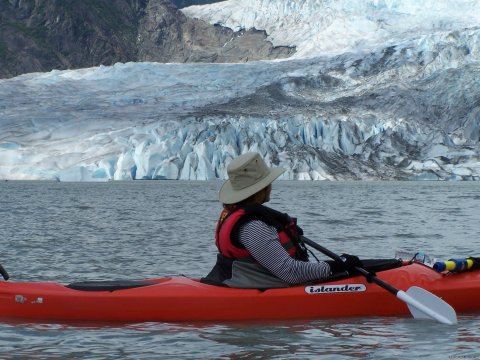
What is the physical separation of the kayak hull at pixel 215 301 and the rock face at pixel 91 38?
12268 cm

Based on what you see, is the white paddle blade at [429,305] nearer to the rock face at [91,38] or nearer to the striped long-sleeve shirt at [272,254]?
the striped long-sleeve shirt at [272,254]

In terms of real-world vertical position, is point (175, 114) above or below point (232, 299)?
above

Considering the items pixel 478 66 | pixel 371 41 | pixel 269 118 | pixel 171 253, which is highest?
pixel 371 41

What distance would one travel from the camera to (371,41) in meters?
78.4

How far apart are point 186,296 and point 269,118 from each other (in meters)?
47.0

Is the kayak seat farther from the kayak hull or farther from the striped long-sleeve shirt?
the striped long-sleeve shirt

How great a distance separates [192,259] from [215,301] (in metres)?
6.49

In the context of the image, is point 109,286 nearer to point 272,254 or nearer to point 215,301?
point 215,301

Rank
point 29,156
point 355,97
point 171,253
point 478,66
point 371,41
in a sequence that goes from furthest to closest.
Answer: point 371,41, point 355,97, point 478,66, point 29,156, point 171,253

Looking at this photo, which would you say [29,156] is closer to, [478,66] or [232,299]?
[478,66]

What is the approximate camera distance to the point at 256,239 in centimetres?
585

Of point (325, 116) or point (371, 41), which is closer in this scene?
point (325, 116)

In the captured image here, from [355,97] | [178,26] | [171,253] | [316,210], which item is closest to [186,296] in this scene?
[171,253]

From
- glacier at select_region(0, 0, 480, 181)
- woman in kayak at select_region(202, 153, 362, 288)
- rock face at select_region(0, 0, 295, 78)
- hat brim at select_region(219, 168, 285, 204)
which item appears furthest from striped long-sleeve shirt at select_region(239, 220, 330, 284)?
rock face at select_region(0, 0, 295, 78)
